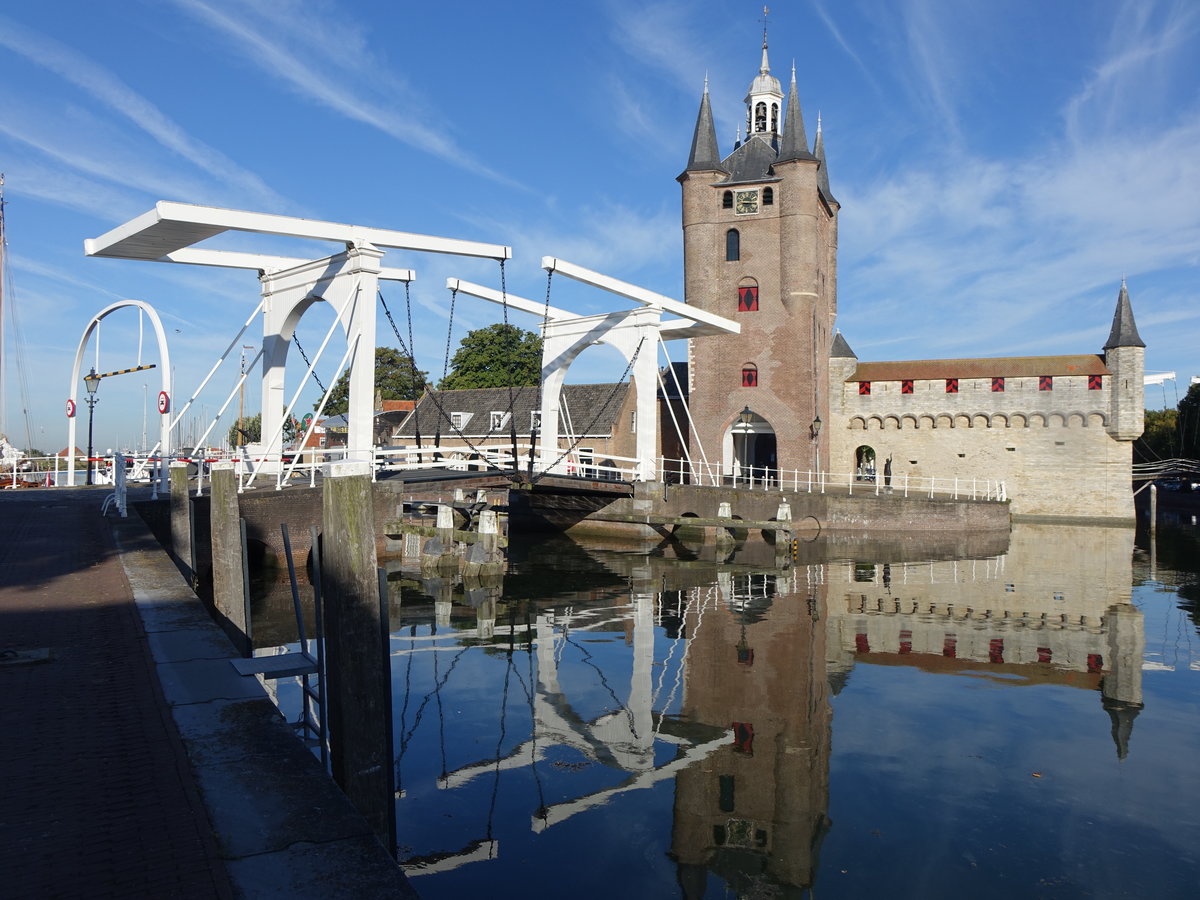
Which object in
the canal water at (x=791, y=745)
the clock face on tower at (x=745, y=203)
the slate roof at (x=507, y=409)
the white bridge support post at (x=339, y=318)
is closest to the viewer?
the canal water at (x=791, y=745)

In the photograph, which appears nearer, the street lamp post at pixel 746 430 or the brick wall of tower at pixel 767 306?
the brick wall of tower at pixel 767 306

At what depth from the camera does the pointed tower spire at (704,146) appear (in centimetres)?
2981

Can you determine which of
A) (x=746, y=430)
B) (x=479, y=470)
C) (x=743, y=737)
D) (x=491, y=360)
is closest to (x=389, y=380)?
(x=491, y=360)

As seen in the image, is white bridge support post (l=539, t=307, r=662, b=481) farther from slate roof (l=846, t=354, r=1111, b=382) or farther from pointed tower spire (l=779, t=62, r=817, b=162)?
slate roof (l=846, t=354, r=1111, b=382)

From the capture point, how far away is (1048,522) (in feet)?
100

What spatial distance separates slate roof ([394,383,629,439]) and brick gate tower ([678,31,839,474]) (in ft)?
13.4

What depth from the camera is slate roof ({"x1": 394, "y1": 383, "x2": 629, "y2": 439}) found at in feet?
108

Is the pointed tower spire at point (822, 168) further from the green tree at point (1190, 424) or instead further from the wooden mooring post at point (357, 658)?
the wooden mooring post at point (357, 658)

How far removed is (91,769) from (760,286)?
27105 mm

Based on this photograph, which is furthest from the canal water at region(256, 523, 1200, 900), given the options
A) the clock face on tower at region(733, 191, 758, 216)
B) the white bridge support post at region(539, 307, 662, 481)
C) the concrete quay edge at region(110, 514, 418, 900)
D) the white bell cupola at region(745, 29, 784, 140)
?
the white bell cupola at region(745, 29, 784, 140)

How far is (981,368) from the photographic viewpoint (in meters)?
32.0

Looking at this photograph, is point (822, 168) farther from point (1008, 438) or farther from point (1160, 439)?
point (1160, 439)

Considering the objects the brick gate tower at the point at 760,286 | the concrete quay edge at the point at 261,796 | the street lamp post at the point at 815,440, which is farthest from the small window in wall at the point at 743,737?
the street lamp post at the point at 815,440

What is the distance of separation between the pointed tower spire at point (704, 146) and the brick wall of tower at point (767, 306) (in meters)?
0.35
